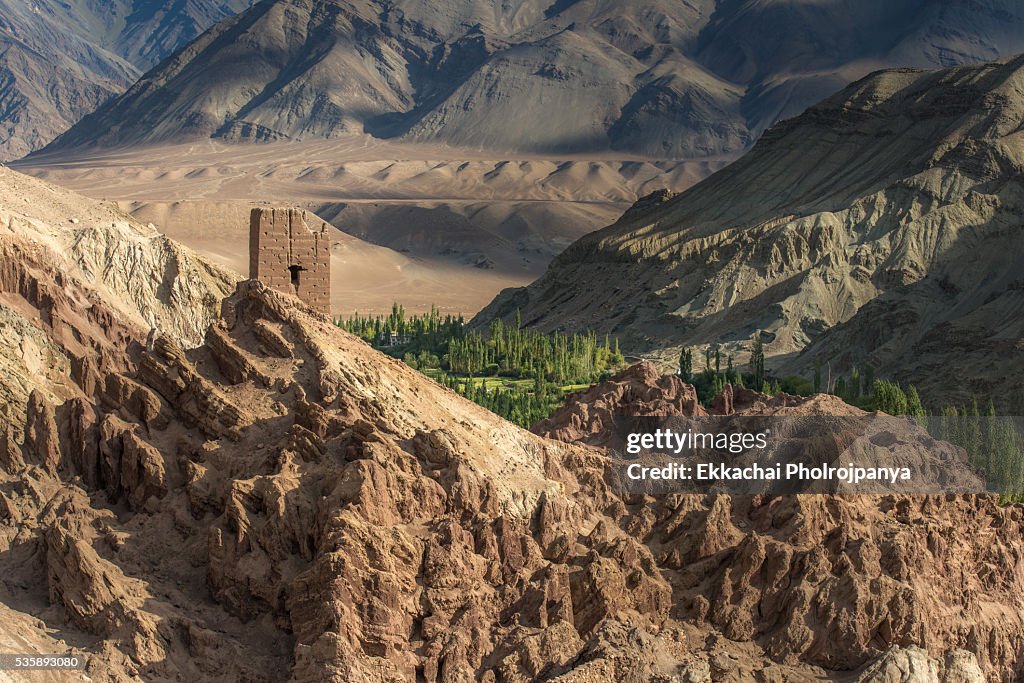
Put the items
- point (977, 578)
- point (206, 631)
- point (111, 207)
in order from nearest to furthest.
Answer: point (206, 631)
point (977, 578)
point (111, 207)

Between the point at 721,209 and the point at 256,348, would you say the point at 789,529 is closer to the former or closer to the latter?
the point at 256,348

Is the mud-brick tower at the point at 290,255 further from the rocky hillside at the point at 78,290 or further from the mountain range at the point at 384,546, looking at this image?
the mountain range at the point at 384,546

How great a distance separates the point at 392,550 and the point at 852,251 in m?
94.6

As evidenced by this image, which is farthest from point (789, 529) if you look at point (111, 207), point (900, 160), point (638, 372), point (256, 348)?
point (900, 160)

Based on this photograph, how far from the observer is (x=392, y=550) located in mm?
28531

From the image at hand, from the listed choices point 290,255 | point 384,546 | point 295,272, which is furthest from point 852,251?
point 384,546

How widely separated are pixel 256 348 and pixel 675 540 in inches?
341

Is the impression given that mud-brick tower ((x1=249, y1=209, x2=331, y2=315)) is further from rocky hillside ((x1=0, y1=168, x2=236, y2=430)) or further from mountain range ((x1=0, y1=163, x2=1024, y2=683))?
mountain range ((x1=0, y1=163, x2=1024, y2=683))

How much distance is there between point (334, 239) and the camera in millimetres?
193625

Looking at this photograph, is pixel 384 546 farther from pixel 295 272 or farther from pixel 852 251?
pixel 852 251

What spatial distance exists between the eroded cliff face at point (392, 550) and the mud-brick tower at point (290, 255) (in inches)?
251

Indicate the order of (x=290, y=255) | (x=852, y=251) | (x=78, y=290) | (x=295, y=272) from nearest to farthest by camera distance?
(x=290, y=255), (x=295, y=272), (x=78, y=290), (x=852, y=251)

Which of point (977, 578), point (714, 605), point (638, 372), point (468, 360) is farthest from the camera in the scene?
point (468, 360)

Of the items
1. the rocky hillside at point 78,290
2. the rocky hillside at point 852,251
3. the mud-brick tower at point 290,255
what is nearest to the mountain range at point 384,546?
the rocky hillside at point 78,290
